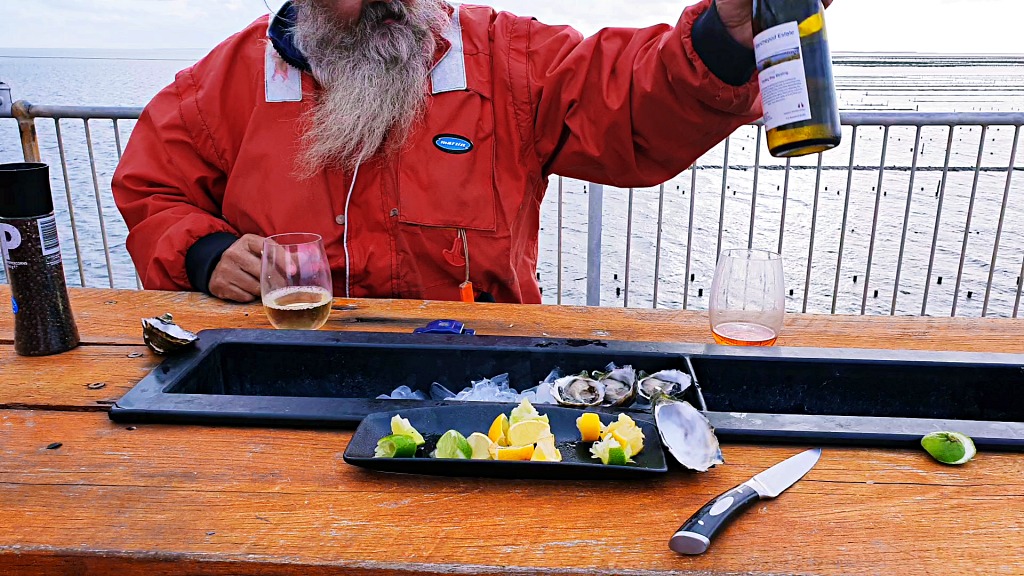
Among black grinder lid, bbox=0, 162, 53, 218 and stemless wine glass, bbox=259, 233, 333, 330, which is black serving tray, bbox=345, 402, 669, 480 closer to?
stemless wine glass, bbox=259, 233, 333, 330

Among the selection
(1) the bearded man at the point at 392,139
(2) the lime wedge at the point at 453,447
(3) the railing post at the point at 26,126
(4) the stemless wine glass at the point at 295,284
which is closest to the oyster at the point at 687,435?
(2) the lime wedge at the point at 453,447

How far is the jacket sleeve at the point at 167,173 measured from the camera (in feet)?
6.66

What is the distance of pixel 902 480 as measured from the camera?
2.89 ft

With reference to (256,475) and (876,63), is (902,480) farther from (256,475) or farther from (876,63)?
(876,63)

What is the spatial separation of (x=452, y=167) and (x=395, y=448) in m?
1.21

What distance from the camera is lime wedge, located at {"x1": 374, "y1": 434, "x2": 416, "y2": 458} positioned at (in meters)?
0.89

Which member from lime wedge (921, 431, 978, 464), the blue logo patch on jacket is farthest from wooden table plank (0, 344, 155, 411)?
lime wedge (921, 431, 978, 464)

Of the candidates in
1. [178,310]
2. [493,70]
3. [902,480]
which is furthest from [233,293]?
[902,480]

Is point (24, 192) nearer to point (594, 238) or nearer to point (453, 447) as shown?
point (453, 447)

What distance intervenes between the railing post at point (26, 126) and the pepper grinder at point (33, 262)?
8.78 ft

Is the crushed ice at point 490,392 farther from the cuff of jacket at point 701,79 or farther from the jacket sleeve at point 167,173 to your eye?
the jacket sleeve at point 167,173

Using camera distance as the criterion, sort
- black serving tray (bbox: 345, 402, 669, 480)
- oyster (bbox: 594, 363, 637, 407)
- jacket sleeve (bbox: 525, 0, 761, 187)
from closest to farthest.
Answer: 1. black serving tray (bbox: 345, 402, 669, 480)
2. oyster (bbox: 594, 363, 637, 407)
3. jacket sleeve (bbox: 525, 0, 761, 187)

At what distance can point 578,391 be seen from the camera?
1.09 meters

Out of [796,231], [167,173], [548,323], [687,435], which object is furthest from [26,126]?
[796,231]
